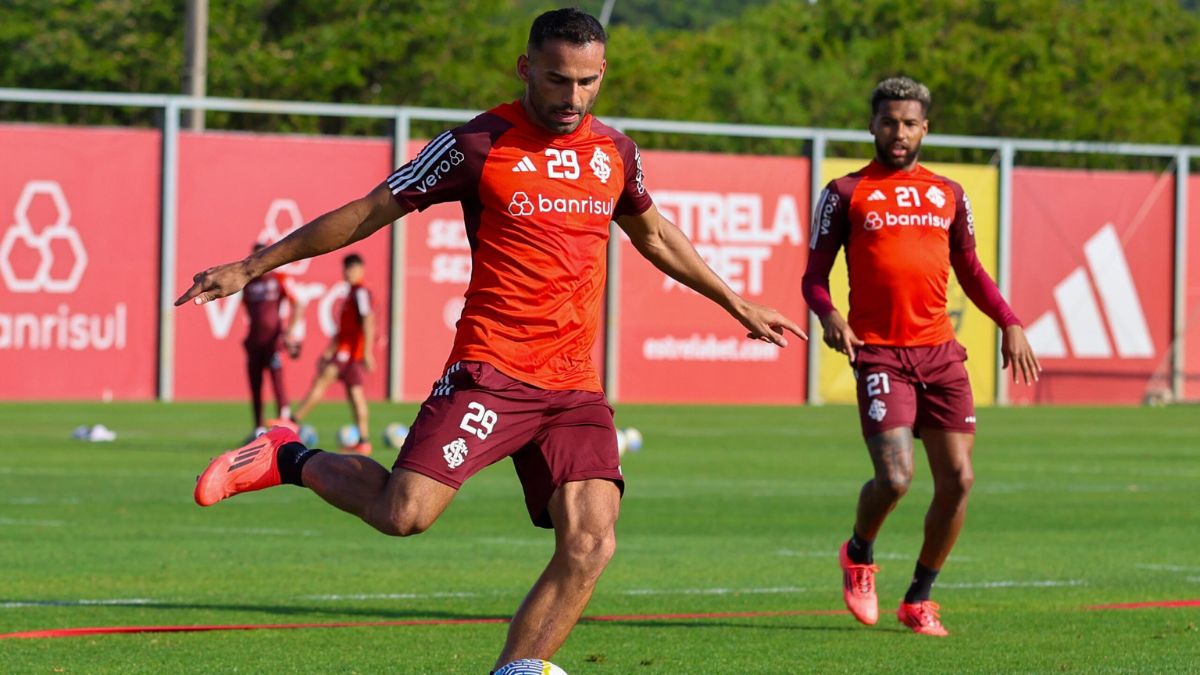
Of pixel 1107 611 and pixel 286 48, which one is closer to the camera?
pixel 1107 611

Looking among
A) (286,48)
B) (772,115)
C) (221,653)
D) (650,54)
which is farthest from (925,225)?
(772,115)

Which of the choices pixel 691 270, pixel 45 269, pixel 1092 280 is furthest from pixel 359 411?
pixel 1092 280

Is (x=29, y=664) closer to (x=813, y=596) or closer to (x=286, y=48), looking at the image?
(x=813, y=596)

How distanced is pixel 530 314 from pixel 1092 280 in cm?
3340

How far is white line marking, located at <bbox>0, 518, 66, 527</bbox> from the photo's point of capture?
14648 millimetres

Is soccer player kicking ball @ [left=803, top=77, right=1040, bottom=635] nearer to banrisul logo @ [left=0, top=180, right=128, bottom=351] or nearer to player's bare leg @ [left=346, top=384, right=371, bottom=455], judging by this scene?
player's bare leg @ [left=346, top=384, right=371, bottom=455]

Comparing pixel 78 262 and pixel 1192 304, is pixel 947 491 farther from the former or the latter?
pixel 1192 304

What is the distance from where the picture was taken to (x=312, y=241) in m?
7.09

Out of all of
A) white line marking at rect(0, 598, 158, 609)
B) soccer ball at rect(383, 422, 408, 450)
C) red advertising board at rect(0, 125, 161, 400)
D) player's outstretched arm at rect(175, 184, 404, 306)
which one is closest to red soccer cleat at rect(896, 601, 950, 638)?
white line marking at rect(0, 598, 158, 609)

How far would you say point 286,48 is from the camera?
56.0 metres

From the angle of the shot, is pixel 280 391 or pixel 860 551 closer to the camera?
pixel 860 551

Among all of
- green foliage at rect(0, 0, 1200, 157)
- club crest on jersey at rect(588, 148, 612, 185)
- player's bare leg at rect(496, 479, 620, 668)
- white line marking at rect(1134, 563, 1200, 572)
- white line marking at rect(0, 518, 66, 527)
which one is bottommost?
white line marking at rect(0, 518, 66, 527)

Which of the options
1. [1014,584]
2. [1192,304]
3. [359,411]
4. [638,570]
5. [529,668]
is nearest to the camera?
[529,668]

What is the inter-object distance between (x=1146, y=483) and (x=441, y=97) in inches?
1624
